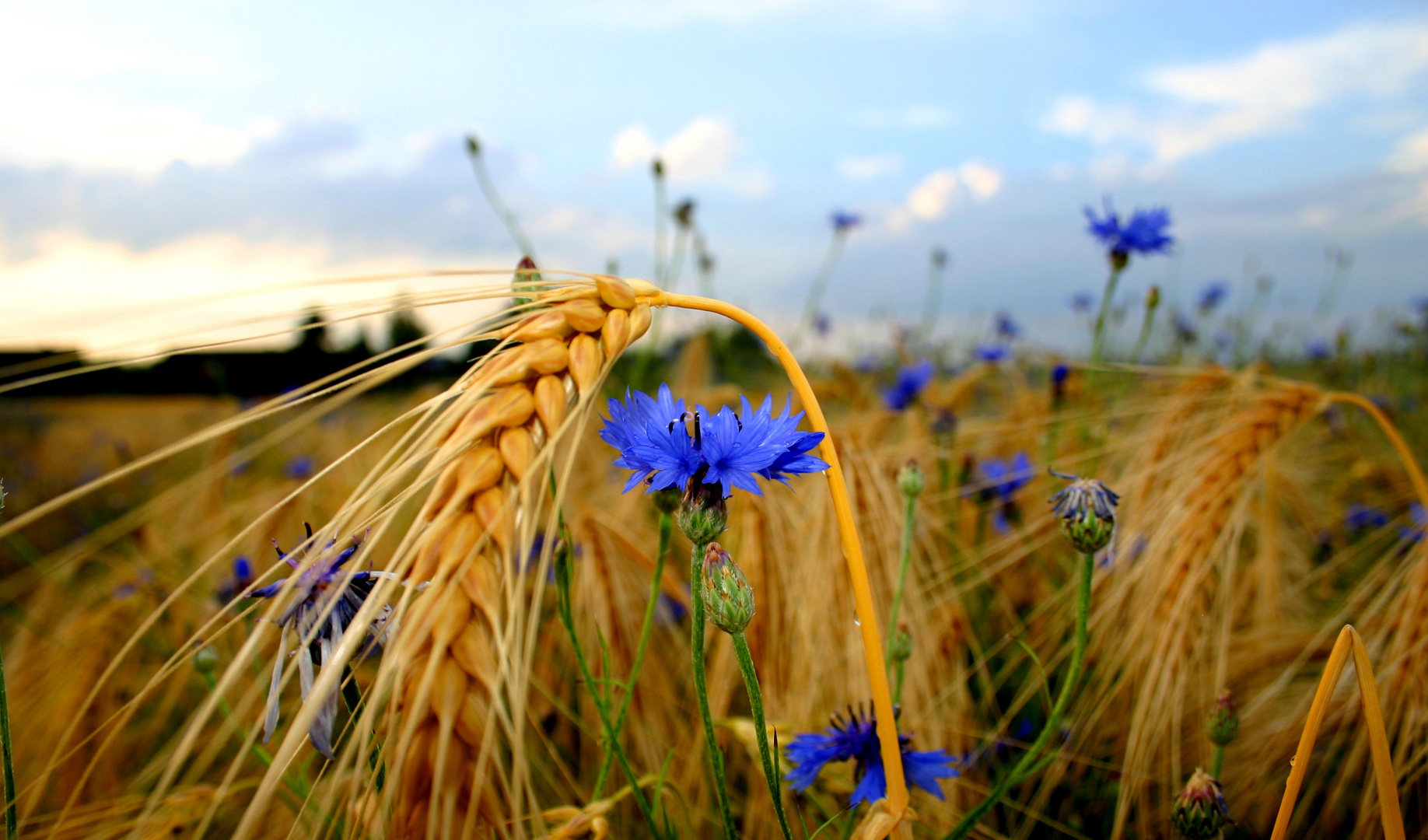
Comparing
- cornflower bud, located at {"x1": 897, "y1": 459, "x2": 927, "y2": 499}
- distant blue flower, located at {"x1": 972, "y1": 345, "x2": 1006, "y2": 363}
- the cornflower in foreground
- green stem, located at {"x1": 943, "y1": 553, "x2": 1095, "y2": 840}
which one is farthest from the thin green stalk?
distant blue flower, located at {"x1": 972, "y1": 345, "x2": 1006, "y2": 363}

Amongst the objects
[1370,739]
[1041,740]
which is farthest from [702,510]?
[1370,739]

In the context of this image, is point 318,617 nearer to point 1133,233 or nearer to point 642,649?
point 642,649

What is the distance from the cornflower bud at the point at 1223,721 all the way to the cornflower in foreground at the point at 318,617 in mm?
1264

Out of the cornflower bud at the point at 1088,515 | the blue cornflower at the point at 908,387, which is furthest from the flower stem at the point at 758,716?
the blue cornflower at the point at 908,387

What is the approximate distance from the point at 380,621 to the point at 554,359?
34 centimetres

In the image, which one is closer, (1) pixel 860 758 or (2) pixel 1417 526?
(1) pixel 860 758

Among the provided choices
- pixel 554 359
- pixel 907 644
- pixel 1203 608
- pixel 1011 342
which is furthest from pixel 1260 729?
pixel 1011 342

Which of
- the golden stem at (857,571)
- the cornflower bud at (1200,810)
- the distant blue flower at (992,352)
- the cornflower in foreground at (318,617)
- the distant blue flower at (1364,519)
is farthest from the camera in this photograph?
the distant blue flower at (992,352)

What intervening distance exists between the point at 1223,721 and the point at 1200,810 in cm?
23

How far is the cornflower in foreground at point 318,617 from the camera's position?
2.08 feet

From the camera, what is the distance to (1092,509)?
3.53 feet

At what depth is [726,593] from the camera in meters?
0.84

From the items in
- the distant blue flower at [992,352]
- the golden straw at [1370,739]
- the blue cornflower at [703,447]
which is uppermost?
the blue cornflower at [703,447]

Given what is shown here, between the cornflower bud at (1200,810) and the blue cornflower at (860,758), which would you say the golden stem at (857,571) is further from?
the cornflower bud at (1200,810)
